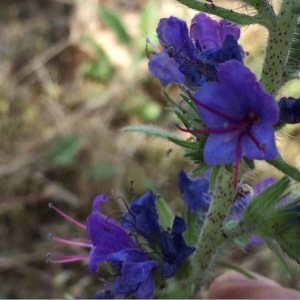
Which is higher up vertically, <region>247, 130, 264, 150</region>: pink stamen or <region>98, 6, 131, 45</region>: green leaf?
<region>247, 130, 264, 150</region>: pink stamen

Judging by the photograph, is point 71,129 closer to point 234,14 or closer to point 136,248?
point 136,248

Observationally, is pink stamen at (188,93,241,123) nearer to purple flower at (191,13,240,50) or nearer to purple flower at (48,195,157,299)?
purple flower at (191,13,240,50)

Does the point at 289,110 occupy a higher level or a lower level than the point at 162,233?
higher

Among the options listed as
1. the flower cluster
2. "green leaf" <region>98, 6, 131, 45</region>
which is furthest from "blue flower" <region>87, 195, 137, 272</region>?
"green leaf" <region>98, 6, 131, 45</region>

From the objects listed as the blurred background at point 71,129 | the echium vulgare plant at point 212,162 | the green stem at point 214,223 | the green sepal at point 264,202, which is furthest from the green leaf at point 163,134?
the blurred background at point 71,129

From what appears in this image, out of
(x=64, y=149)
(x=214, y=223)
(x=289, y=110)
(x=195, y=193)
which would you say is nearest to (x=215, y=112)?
(x=289, y=110)

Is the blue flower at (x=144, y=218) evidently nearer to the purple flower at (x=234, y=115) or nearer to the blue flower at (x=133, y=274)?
the blue flower at (x=133, y=274)
